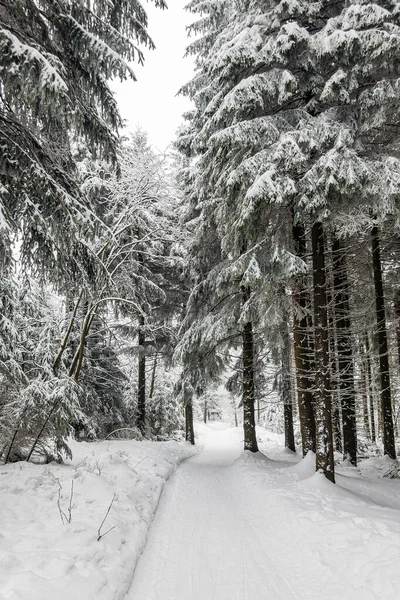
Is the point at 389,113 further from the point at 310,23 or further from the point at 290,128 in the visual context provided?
the point at 310,23

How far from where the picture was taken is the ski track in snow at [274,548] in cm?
351

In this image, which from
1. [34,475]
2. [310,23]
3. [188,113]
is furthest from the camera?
[188,113]

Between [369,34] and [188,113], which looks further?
[188,113]

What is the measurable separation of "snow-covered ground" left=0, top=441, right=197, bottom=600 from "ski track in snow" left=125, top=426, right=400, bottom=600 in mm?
305

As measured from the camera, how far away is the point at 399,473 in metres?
9.65

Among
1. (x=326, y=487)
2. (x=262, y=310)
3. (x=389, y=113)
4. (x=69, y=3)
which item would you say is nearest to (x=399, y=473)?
(x=326, y=487)

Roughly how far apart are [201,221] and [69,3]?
25.3 feet

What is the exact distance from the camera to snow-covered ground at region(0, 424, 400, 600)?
3400 millimetres

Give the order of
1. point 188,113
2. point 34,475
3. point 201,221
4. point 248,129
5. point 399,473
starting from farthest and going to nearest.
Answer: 1. point 188,113
2. point 201,221
3. point 399,473
4. point 248,129
5. point 34,475

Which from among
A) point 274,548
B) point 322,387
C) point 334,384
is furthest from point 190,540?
point 334,384

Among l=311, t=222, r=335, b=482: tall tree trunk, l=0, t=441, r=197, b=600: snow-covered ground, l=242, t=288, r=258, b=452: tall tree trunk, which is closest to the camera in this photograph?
l=0, t=441, r=197, b=600: snow-covered ground

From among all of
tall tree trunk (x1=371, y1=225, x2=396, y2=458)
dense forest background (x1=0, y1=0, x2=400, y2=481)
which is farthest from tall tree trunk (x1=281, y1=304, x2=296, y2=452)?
tall tree trunk (x1=371, y1=225, x2=396, y2=458)

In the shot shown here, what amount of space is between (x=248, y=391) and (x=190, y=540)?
7570 mm

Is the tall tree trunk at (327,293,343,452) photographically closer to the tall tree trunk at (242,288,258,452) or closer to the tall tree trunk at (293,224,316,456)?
the tall tree trunk at (293,224,316,456)
